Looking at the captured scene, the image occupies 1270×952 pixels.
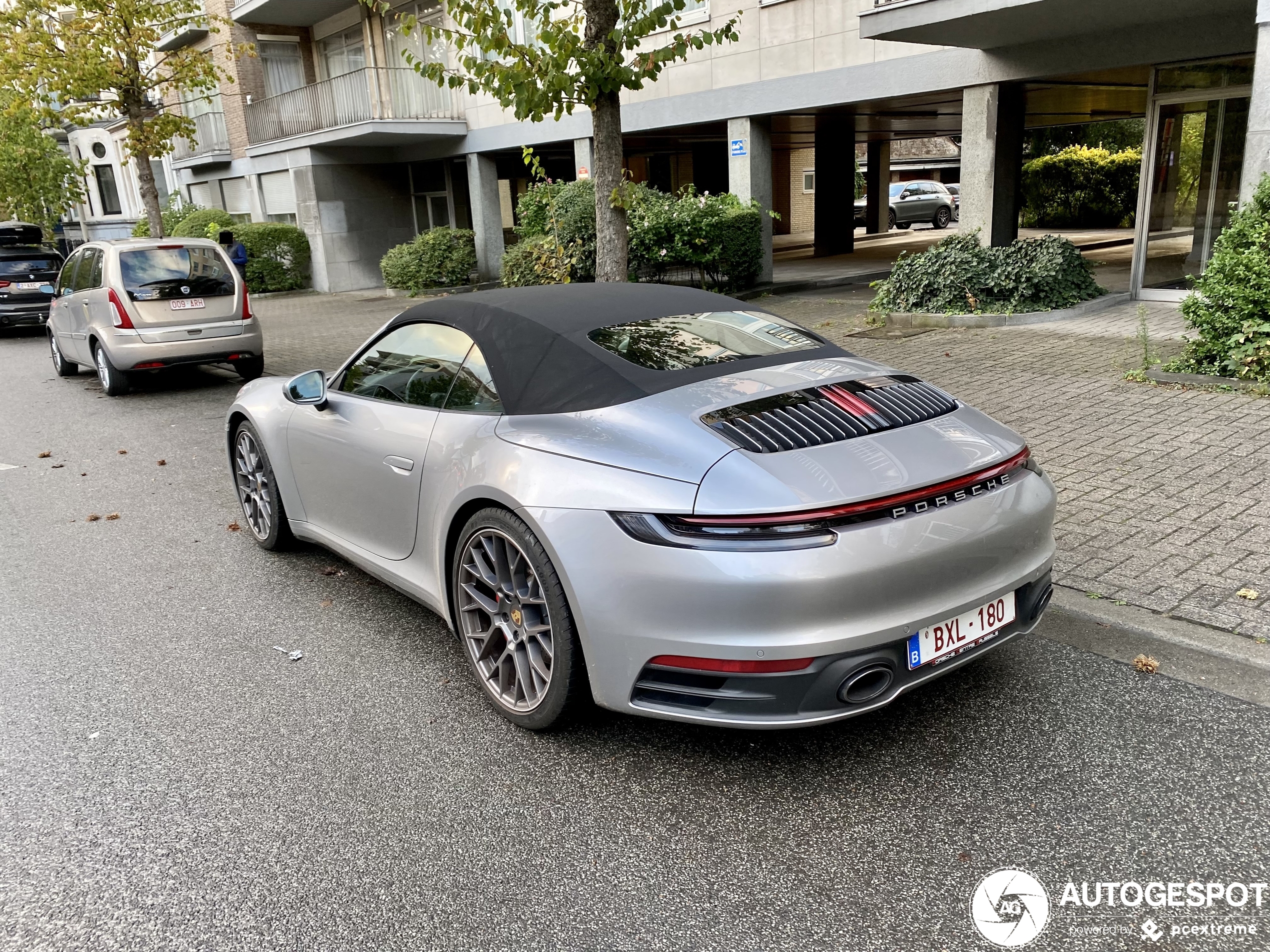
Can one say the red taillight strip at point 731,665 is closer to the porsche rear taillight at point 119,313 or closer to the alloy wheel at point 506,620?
the alloy wheel at point 506,620

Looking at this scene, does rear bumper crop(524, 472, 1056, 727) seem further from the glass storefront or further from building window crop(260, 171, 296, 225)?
building window crop(260, 171, 296, 225)

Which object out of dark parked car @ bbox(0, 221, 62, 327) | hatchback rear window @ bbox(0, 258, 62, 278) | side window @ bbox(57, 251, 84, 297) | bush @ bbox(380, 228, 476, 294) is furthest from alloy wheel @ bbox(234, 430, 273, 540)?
bush @ bbox(380, 228, 476, 294)

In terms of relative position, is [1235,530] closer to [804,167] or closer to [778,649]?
[778,649]

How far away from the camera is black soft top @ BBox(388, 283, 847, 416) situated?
342 centimetres

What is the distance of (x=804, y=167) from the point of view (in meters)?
34.1

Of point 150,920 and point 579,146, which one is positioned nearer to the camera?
point 150,920

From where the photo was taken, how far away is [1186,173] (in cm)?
1276

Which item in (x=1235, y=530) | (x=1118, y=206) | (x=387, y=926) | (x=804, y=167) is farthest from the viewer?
(x=804, y=167)

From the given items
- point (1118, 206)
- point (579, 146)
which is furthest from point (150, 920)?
point (1118, 206)

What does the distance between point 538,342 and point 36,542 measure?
4.10 metres

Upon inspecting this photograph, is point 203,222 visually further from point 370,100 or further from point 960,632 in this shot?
point 960,632

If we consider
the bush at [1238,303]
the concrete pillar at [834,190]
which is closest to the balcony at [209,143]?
the concrete pillar at [834,190]

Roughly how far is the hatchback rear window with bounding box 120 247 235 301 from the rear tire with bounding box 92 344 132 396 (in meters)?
0.86

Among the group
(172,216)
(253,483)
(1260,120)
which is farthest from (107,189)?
(1260,120)
